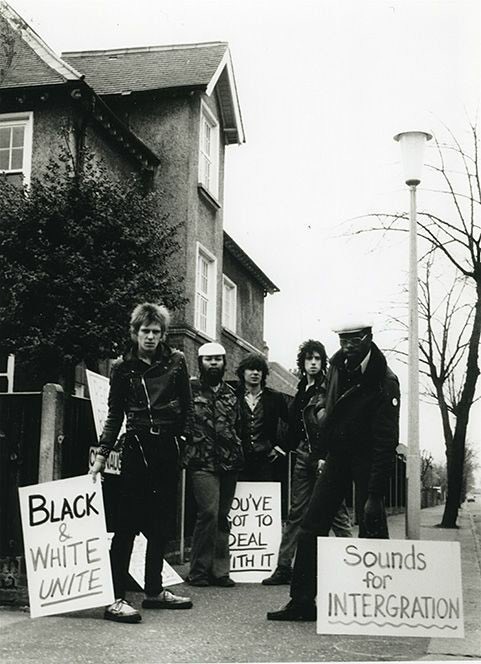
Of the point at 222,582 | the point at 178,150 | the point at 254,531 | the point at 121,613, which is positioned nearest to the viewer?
the point at 121,613

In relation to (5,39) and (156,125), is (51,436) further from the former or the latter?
(156,125)

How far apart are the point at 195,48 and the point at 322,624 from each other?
13.6 m

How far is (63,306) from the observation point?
1151 centimetres

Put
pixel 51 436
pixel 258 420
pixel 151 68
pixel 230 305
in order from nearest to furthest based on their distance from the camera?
pixel 51 436
pixel 258 420
pixel 151 68
pixel 230 305

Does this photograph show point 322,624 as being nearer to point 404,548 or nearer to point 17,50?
point 404,548

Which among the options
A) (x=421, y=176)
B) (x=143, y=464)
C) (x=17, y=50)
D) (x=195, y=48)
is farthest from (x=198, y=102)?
(x=143, y=464)

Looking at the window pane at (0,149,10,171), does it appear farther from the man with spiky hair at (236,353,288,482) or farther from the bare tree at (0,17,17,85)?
the man with spiky hair at (236,353,288,482)

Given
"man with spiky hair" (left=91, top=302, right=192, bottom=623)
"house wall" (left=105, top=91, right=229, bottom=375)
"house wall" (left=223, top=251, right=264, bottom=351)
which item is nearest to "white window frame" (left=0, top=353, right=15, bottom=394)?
"house wall" (left=105, top=91, right=229, bottom=375)

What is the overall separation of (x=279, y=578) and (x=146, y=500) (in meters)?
1.91

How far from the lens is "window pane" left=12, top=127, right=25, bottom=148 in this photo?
14414 millimetres

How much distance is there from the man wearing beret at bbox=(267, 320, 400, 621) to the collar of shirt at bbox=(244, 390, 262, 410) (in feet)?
6.80

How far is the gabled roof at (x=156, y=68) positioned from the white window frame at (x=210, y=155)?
936 mm

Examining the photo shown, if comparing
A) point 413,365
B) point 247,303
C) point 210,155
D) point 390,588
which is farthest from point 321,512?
point 247,303

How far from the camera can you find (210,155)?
60.2 ft
